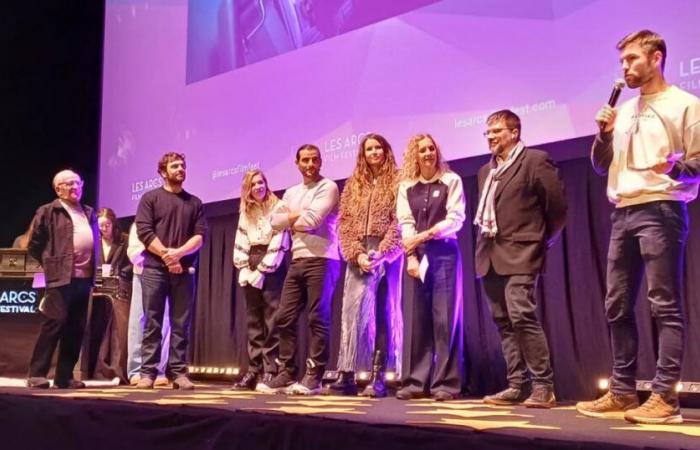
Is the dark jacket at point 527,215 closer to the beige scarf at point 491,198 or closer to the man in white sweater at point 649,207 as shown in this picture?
the beige scarf at point 491,198

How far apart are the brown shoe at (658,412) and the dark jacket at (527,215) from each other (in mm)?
969

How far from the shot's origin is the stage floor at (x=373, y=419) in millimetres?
2127

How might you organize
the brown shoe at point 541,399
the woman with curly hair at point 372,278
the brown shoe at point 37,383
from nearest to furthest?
the brown shoe at point 541,399 < the woman with curly hair at point 372,278 < the brown shoe at point 37,383

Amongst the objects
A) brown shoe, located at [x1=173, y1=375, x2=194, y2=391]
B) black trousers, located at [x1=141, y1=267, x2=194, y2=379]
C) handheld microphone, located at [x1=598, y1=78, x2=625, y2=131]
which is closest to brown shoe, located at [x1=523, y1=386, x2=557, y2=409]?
handheld microphone, located at [x1=598, y1=78, x2=625, y2=131]

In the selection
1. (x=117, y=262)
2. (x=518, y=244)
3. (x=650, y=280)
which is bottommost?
(x=650, y=280)

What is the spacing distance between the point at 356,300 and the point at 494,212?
3.21 ft

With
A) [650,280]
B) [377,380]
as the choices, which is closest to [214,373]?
[377,380]

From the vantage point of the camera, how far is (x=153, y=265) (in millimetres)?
4734

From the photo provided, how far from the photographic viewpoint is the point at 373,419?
2582mm

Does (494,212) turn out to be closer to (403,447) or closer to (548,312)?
(548,312)

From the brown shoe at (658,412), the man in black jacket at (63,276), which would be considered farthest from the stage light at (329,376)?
the brown shoe at (658,412)

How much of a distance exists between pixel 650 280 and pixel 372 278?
1700 mm

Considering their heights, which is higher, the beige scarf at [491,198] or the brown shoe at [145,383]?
the beige scarf at [491,198]

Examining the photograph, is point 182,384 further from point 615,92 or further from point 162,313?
point 615,92
